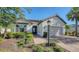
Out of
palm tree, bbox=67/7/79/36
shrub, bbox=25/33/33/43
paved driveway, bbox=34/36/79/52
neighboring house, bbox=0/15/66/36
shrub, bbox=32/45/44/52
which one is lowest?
shrub, bbox=32/45/44/52

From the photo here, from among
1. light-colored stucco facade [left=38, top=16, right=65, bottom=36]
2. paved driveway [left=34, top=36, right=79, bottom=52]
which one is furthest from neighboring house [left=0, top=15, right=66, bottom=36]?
paved driveway [left=34, top=36, right=79, bottom=52]

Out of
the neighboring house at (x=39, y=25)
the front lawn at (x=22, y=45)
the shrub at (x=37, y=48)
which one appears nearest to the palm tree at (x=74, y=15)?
the neighboring house at (x=39, y=25)

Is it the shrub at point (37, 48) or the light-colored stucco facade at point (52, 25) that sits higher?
the light-colored stucco facade at point (52, 25)

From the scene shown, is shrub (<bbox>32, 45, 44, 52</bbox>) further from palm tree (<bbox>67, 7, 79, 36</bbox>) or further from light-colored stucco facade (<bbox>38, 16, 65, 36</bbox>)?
palm tree (<bbox>67, 7, 79, 36</bbox>)

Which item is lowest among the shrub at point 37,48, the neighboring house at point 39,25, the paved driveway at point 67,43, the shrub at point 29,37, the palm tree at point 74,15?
the shrub at point 37,48

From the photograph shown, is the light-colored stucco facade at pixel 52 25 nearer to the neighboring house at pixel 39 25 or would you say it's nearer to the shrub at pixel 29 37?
the neighboring house at pixel 39 25

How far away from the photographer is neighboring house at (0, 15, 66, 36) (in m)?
4.48

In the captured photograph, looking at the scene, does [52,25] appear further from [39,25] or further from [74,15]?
[74,15]

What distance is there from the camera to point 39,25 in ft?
14.8

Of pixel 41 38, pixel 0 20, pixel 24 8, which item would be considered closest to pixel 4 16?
pixel 0 20

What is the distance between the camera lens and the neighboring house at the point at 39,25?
448cm

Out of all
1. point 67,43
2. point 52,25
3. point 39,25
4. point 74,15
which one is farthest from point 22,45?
point 74,15
